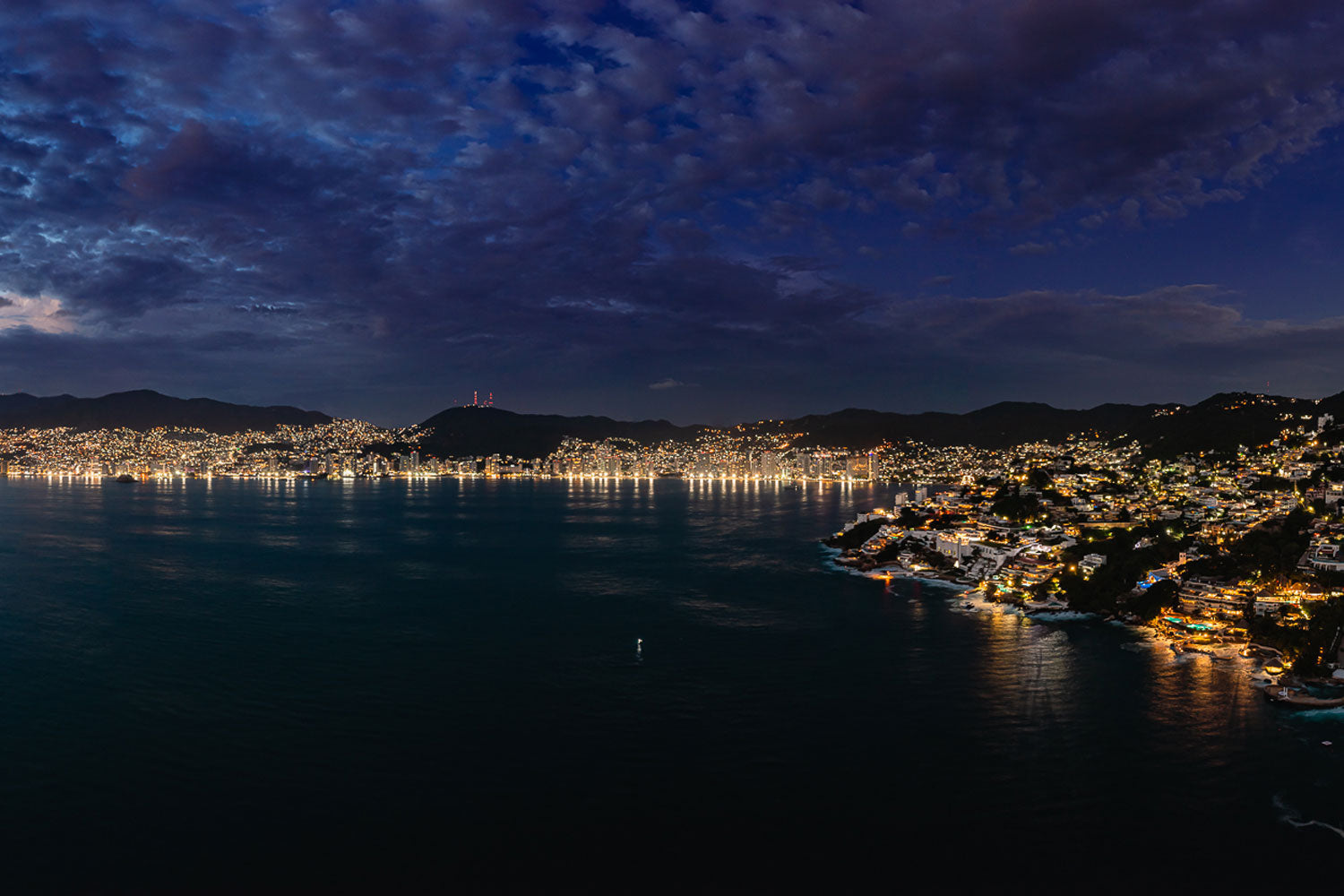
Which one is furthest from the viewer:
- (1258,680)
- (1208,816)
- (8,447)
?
(8,447)

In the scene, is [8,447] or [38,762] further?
[8,447]

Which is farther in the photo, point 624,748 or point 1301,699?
point 1301,699

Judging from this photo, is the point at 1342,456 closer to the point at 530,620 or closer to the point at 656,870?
the point at 530,620

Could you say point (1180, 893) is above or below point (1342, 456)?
below

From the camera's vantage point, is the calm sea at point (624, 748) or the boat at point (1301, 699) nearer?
the calm sea at point (624, 748)

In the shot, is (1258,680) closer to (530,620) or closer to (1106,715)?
(1106,715)

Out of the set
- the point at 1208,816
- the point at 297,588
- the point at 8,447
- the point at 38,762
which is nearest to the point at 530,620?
the point at 297,588

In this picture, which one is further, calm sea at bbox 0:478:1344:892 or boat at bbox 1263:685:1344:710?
boat at bbox 1263:685:1344:710

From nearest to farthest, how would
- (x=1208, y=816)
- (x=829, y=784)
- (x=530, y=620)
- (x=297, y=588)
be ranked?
1. (x=1208, y=816)
2. (x=829, y=784)
3. (x=530, y=620)
4. (x=297, y=588)
